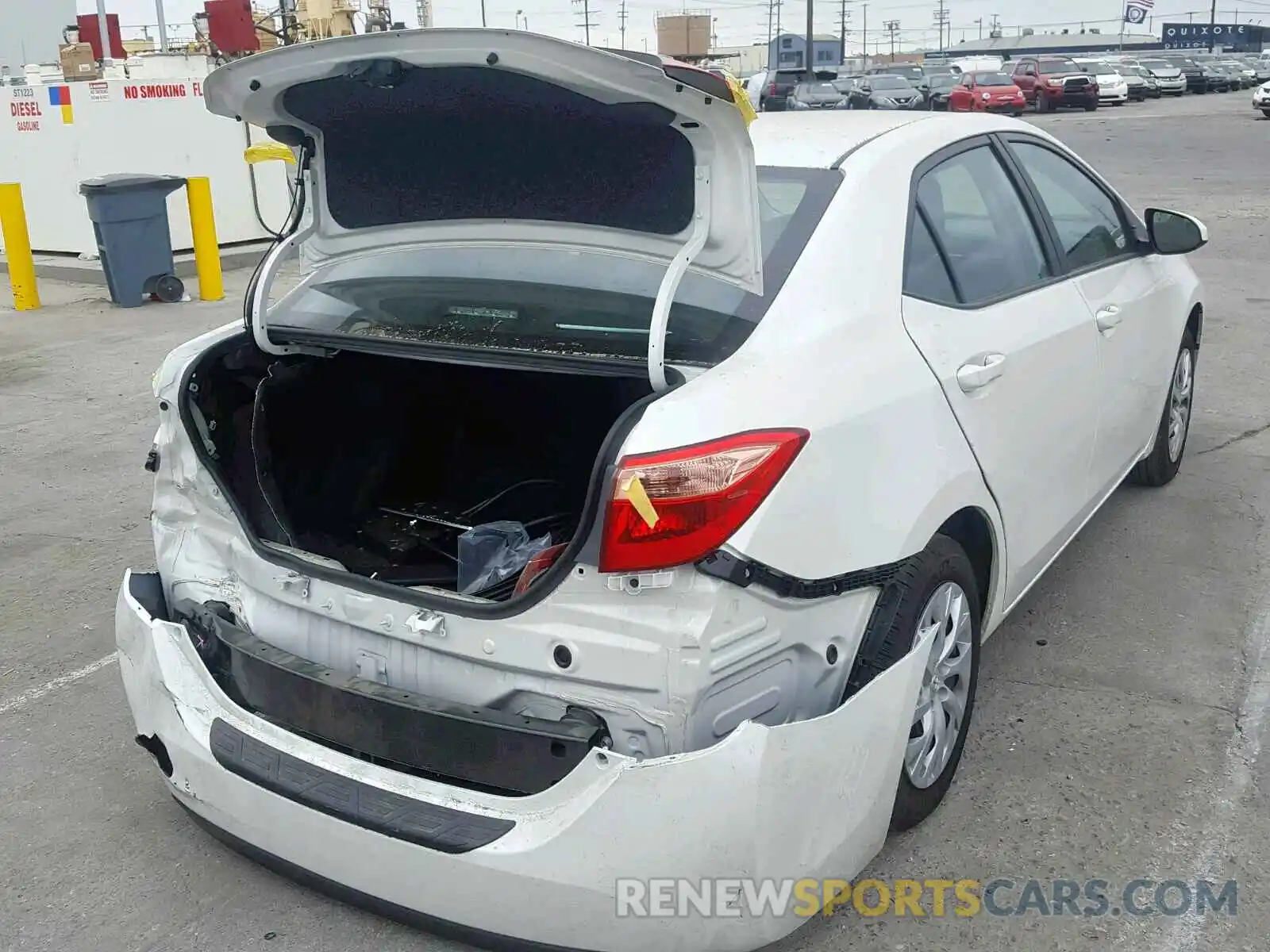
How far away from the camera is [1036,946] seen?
8.32ft

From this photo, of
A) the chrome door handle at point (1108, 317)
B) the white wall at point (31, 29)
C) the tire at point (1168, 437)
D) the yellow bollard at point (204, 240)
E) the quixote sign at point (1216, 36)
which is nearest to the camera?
the chrome door handle at point (1108, 317)

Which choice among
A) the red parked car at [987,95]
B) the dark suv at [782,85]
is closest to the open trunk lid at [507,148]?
the dark suv at [782,85]

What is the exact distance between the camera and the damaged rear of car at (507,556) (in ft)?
7.32

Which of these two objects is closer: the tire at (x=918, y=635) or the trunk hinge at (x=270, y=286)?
the tire at (x=918, y=635)

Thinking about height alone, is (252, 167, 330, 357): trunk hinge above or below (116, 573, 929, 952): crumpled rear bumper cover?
above

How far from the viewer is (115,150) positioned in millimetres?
12547

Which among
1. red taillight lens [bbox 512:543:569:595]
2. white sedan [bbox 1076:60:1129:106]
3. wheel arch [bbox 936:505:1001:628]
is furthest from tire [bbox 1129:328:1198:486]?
white sedan [bbox 1076:60:1129:106]

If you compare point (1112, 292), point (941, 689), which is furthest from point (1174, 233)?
point (941, 689)

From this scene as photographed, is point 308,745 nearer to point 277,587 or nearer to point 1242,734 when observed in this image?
point 277,587

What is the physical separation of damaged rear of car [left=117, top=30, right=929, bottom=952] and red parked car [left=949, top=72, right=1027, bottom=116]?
31939 millimetres

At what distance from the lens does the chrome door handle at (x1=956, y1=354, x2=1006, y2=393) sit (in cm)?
289

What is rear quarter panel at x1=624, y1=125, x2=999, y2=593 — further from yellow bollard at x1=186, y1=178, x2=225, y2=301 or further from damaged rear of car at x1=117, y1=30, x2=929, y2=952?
yellow bollard at x1=186, y1=178, x2=225, y2=301

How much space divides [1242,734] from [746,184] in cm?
209

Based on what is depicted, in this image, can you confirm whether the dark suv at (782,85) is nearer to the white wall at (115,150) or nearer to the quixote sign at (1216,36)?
the white wall at (115,150)
